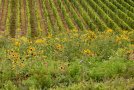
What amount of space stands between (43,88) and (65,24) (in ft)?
66.2

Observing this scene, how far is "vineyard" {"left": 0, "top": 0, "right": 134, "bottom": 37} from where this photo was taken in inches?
1037

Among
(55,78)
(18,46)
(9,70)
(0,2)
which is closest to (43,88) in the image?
(55,78)

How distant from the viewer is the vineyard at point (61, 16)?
2634 centimetres

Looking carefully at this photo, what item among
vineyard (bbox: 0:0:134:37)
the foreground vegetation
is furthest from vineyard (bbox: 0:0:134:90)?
vineyard (bbox: 0:0:134:37)

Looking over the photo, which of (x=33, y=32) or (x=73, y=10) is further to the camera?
(x=73, y=10)

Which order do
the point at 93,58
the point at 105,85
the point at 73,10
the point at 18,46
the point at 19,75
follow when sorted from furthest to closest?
the point at 73,10 → the point at 18,46 → the point at 93,58 → the point at 19,75 → the point at 105,85

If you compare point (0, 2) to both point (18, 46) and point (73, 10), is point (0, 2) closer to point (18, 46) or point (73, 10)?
point (73, 10)

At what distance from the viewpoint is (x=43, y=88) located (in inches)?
301

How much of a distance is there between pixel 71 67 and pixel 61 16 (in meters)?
21.6

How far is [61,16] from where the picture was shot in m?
30.0

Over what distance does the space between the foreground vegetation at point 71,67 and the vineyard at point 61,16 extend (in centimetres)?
1343

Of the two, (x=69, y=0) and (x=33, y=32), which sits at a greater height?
(x=69, y=0)

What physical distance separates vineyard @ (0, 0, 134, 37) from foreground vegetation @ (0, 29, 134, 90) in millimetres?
13426

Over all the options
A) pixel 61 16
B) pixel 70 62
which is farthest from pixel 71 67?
pixel 61 16
